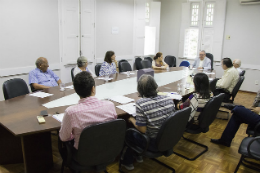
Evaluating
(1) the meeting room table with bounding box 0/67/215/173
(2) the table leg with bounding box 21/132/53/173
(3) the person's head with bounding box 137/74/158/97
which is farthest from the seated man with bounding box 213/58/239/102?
(2) the table leg with bounding box 21/132/53/173

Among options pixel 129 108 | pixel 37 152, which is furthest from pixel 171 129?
pixel 37 152

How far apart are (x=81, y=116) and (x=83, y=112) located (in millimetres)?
36

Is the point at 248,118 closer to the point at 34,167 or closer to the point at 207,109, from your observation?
the point at 207,109

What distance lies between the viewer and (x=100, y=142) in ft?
6.45

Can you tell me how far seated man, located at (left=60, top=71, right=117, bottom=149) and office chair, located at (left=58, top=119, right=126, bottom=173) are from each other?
11 centimetres

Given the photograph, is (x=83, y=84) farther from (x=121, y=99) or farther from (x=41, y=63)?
(x=41, y=63)

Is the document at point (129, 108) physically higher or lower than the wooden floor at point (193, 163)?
higher

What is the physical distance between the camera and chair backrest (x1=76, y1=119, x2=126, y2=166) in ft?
Result: 6.17

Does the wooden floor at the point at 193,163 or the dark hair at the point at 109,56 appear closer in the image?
the wooden floor at the point at 193,163

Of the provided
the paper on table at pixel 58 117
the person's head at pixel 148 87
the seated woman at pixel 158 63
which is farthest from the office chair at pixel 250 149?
the seated woman at pixel 158 63

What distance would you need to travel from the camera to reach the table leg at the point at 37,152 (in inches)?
92.0

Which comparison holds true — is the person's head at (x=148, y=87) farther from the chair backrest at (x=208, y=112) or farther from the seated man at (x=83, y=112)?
the chair backrest at (x=208, y=112)

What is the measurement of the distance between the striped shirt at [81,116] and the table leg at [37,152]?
0.56 metres

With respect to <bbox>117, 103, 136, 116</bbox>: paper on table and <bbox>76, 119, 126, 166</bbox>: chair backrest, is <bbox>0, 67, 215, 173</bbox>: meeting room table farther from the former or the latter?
<bbox>76, 119, 126, 166</bbox>: chair backrest
